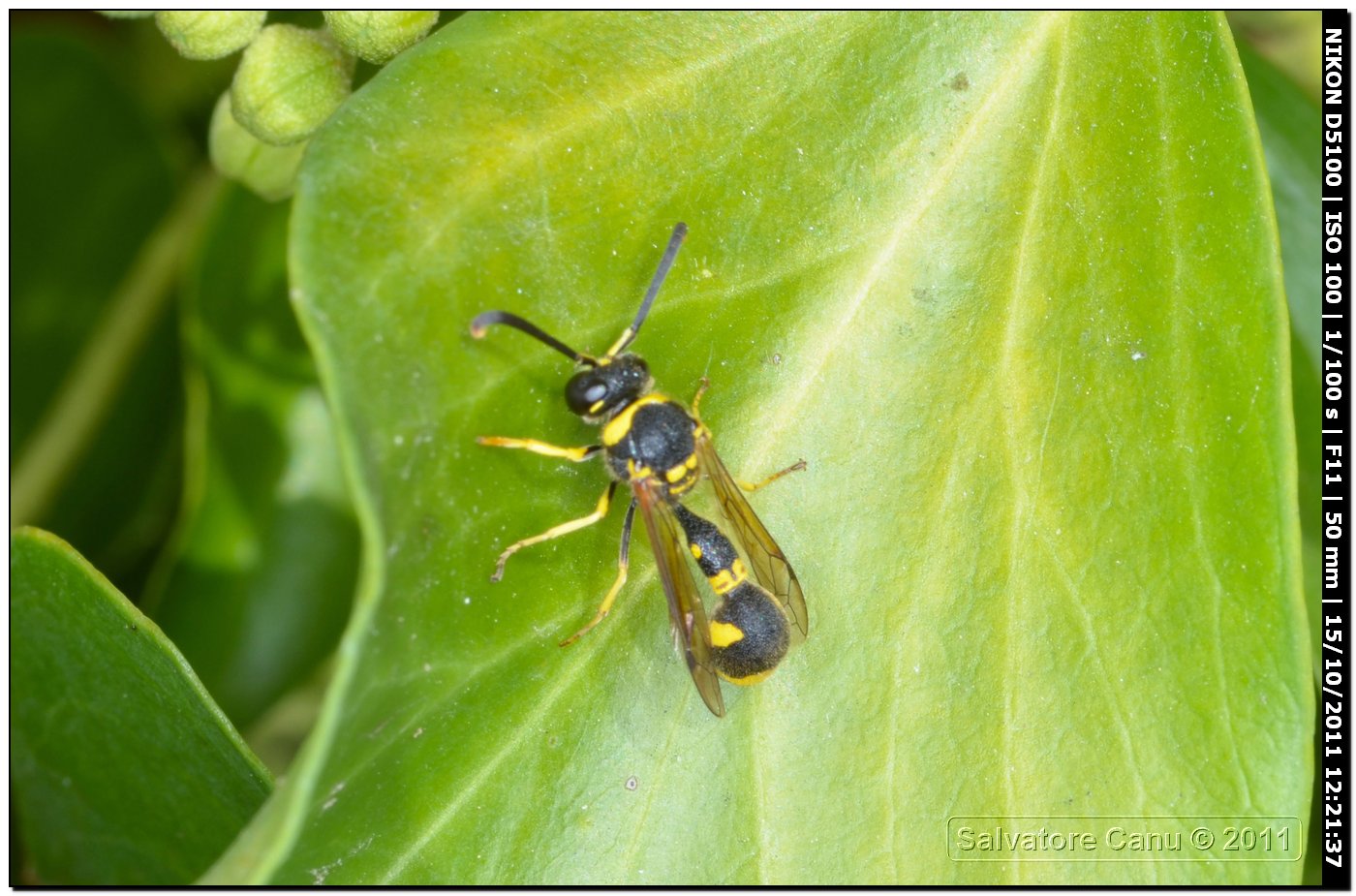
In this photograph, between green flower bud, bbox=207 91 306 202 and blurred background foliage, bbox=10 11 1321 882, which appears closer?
green flower bud, bbox=207 91 306 202

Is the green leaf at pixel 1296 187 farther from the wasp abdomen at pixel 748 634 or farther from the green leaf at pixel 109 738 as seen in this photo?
the green leaf at pixel 109 738

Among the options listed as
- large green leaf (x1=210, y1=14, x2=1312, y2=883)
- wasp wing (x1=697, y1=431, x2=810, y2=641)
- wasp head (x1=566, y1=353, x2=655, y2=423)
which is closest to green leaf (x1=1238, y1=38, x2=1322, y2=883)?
large green leaf (x1=210, y1=14, x2=1312, y2=883)

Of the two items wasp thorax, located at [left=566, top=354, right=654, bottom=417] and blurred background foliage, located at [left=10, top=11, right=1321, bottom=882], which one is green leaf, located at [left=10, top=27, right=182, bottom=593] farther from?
wasp thorax, located at [left=566, top=354, right=654, bottom=417]

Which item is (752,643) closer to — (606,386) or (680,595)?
(680,595)

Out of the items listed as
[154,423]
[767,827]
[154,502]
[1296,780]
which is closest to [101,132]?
[154,423]

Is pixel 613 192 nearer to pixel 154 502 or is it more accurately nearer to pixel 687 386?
pixel 687 386
